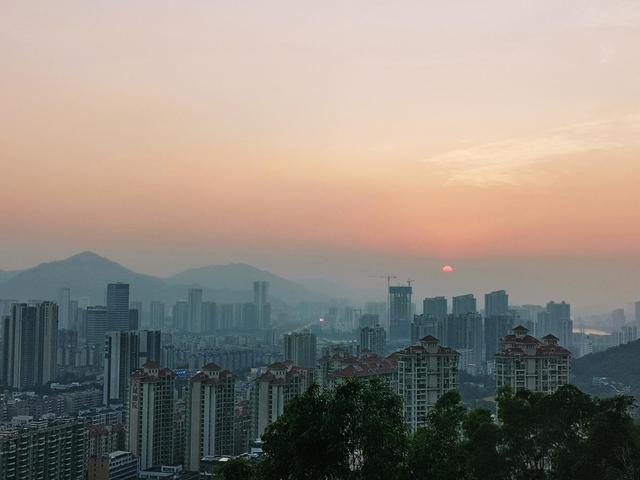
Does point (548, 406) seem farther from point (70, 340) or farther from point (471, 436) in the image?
point (70, 340)

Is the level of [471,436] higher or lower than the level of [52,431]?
higher

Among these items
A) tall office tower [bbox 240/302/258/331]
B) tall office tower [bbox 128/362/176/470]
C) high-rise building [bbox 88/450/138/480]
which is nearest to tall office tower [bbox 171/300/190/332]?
tall office tower [bbox 240/302/258/331]

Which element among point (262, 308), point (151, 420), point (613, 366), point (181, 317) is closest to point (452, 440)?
point (151, 420)

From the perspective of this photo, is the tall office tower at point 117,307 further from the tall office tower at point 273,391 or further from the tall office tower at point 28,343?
the tall office tower at point 273,391

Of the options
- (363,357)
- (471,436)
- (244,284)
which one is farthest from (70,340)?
(244,284)

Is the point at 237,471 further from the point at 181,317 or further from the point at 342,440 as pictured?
the point at 181,317

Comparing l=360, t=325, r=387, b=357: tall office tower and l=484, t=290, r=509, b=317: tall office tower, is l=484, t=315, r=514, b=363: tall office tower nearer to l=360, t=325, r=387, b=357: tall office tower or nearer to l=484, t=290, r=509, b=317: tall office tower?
l=360, t=325, r=387, b=357: tall office tower

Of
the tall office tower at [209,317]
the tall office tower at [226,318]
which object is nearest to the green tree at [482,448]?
the tall office tower at [209,317]

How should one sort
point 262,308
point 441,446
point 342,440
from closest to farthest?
1. point 342,440
2. point 441,446
3. point 262,308
